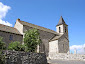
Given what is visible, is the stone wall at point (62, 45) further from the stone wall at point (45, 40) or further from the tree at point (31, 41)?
the tree at point (31, 41)

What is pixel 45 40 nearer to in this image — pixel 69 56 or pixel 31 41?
pixel 69 56

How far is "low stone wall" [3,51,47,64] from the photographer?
427 inches

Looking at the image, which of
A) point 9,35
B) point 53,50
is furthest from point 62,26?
point 9,35

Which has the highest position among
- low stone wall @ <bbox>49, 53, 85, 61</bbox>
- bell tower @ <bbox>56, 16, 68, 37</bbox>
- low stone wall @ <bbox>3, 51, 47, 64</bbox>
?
bell tower @ <bbox>56, 16, 68, 37</bbox>

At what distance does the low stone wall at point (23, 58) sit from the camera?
10.8m

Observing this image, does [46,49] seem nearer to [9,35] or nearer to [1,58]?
[9,35]

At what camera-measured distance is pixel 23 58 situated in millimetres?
12289

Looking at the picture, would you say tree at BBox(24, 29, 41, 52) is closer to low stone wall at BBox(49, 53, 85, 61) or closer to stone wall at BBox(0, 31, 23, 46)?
stone wall at BBox(0, 31, 23, 46)

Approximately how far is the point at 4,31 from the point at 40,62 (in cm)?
1320

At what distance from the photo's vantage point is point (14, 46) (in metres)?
16.1

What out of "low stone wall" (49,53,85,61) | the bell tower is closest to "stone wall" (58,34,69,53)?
the bell tower

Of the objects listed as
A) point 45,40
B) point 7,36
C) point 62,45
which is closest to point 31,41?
point 7,36

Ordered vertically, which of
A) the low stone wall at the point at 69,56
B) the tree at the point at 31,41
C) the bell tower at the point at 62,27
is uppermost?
the bell tower at the point at 62,27

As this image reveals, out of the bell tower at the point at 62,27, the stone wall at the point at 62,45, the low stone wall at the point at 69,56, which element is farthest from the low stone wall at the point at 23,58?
the bell tower at the point at 62,27
